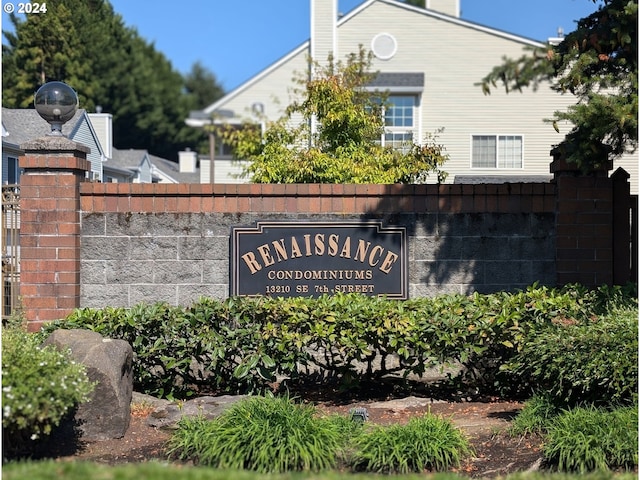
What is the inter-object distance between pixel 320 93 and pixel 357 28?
13.4m

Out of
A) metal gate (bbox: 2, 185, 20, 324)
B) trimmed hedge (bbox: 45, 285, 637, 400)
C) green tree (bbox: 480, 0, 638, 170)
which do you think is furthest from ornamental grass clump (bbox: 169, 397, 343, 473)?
metal gate (bbox: 2, 185, 20, 324)

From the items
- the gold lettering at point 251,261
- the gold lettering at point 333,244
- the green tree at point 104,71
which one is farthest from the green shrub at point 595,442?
the green tree at point 104,71

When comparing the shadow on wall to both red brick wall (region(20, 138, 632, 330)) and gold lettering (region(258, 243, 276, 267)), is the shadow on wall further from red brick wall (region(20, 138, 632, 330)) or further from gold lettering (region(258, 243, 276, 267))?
gold lettering (region(258, 243, 276, 267))

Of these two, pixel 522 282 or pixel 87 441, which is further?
pixel 522 282

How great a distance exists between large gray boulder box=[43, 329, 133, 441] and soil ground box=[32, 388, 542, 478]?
109mm

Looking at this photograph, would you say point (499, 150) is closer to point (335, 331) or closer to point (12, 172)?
point (12, 172)

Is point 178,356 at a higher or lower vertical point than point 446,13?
lower

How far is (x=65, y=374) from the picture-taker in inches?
236

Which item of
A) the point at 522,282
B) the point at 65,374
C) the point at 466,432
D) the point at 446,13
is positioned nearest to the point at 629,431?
the point at 466,432

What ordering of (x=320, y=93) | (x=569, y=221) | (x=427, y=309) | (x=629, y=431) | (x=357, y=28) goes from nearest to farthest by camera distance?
(x=629, y=431) → (x=427, y=309) → (x=569, y=221) → (x=320, y=93) → (x=357, y=28)

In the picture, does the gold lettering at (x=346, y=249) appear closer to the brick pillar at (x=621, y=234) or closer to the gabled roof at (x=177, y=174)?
the brick pillar at (x=621, y=234)

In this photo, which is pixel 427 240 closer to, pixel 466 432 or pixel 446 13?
pixel 466 432

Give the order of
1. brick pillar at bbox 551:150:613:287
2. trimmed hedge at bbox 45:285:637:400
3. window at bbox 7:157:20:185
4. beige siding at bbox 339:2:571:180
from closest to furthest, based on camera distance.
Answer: trimmed hedge at bbox 45:285:637:400
brick pillar at bbox 551:150:613:287
window at bbox 7:157:20:185
beige siding at bbox 339:2:571:180

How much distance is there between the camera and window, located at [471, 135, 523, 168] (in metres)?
24.0
